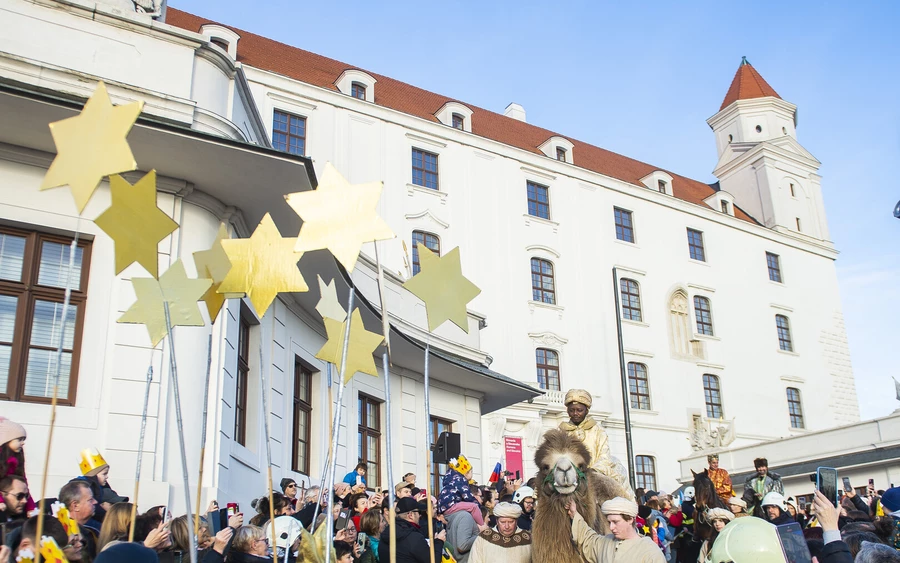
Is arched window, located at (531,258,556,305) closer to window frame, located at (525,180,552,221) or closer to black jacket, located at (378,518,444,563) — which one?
window frame, located at (525,180,552,221)

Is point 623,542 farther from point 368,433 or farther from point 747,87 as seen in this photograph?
point 747,87

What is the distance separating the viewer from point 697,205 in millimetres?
42312

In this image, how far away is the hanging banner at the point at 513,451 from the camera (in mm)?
30375

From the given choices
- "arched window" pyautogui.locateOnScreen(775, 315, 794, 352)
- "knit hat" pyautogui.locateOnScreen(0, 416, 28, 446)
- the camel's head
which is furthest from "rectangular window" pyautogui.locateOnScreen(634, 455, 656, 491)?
"knit hat" pyautogui.locateOnScreen(0, 416, 28, 446)

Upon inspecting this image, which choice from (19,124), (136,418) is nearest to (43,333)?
(136,418)

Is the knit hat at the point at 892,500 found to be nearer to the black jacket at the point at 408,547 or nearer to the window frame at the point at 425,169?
the black jacket at the point at 408,547

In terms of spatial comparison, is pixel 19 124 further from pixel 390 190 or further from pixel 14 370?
pixel 390 190

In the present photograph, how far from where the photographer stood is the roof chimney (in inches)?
1730

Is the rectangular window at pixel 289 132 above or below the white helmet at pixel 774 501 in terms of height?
above

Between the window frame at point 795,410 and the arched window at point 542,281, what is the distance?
15027 millimetres

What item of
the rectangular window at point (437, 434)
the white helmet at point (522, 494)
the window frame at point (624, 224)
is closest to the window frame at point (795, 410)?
the window frame at point (624, 224)

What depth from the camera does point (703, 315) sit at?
4038cm

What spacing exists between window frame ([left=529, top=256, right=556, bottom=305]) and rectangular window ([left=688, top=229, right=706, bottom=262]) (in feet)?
31.0

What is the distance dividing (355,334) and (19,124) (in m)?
5.45
